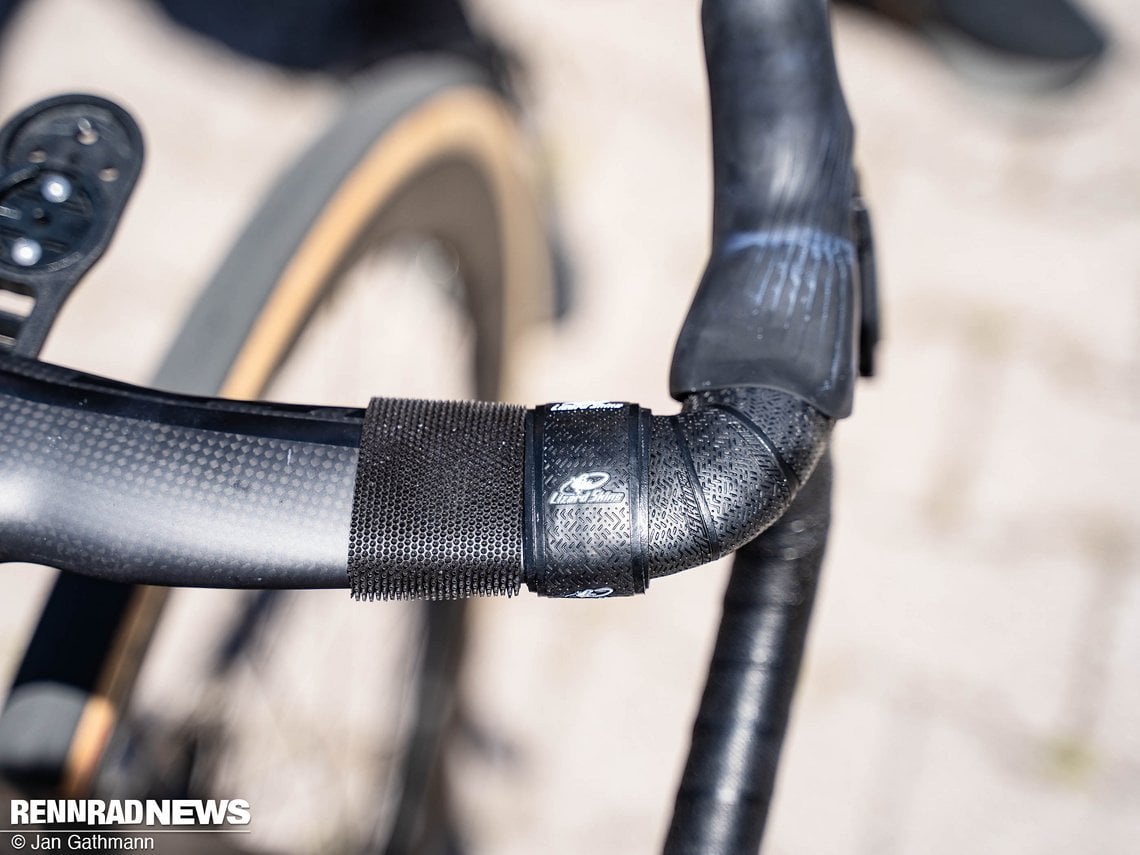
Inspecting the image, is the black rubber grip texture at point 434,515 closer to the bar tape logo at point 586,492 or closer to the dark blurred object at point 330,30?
the bar tape logo at point 586,492

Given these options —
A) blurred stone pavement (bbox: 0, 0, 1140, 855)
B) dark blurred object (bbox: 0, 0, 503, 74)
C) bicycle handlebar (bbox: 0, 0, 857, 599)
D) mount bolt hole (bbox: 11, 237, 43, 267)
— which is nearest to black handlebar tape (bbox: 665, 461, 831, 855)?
bicycle handlebar (bbox: 0, 0, 857, 599)

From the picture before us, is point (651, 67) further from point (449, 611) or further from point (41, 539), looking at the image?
point (41, 539)

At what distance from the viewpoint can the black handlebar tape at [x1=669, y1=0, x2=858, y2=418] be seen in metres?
0.46

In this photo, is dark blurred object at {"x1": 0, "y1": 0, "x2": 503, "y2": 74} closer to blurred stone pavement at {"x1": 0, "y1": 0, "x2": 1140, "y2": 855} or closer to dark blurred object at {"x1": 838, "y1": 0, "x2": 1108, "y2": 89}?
blurred stone pavement at {"x1": 0, "y1": 0, "x2": 1140, "y2": 855}

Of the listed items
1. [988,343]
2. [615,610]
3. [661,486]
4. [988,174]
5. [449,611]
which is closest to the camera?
[661,486]

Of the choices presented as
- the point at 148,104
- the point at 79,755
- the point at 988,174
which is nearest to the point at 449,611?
the point at 79,755

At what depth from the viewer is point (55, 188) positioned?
53 cm

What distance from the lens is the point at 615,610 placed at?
1.42 m

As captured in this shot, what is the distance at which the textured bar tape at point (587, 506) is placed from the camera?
411 mm

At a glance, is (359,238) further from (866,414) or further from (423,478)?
(866,414)

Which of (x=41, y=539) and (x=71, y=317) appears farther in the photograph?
(x=71, y=317)


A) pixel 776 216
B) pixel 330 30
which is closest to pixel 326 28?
pixel 330 30

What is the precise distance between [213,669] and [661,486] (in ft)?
3.46

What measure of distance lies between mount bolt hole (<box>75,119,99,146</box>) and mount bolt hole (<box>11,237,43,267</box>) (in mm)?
65
